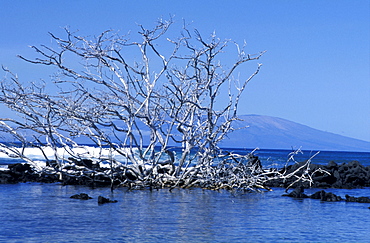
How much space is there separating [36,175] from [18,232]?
1282 centimetres

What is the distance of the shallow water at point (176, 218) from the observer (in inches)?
435

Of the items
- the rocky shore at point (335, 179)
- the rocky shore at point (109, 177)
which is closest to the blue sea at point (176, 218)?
the rocky shore at point (109, 177)

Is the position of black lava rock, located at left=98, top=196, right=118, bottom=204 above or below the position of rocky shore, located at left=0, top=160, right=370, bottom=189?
below

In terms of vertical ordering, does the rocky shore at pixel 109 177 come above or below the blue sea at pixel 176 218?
above

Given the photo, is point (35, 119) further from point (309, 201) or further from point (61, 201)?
point (309, 201)

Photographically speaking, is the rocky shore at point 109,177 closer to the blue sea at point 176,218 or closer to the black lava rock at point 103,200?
the blue sea at point 176,218

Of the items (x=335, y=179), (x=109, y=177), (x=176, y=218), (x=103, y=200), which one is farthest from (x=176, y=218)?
(x=335, y=179)

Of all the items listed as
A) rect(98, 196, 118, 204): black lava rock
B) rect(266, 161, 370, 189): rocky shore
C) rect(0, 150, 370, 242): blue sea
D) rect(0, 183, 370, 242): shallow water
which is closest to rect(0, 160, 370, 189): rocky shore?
rect(266, 161, 370, 189): rocky shore

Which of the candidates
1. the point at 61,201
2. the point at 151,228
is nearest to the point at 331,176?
the point at 61,201

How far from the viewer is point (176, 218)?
13305 mm

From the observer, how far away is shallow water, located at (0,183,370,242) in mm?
11055

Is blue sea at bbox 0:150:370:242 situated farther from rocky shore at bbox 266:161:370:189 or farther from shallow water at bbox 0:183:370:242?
rocky shore at bbox 266:161:370:189

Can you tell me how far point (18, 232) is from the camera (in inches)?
432

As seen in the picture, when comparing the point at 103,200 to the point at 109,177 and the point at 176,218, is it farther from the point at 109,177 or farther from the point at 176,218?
the point at 109,177
